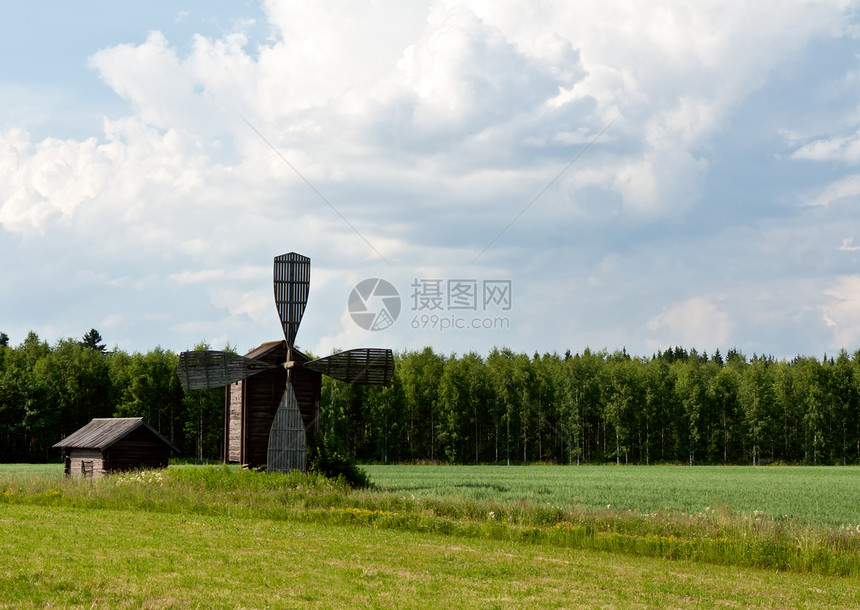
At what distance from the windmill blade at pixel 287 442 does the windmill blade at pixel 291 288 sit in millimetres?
2732

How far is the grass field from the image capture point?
422 inches

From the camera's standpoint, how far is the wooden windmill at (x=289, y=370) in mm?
26969

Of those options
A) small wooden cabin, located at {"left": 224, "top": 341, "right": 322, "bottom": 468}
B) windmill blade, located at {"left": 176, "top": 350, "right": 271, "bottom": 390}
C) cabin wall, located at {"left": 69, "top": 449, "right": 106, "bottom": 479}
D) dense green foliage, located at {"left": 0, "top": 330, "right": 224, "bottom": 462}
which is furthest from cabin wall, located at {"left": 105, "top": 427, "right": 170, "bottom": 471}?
dense green foliage, located at {"left": 0, "top": 330, "right": 224, "bottom": 462}

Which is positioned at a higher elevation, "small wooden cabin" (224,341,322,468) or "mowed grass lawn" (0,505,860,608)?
"small wooden cabin" (224,341,322,468)

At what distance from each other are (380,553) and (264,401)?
15042mm

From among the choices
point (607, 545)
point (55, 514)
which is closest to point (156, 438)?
point (55, 514)

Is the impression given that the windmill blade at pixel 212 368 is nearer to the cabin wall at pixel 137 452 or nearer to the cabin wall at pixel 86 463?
the cabin wall at pixel 137 452

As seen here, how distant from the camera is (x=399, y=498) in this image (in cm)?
2102

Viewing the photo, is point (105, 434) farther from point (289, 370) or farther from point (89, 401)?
point (89, 401)

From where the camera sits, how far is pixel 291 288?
28.7m

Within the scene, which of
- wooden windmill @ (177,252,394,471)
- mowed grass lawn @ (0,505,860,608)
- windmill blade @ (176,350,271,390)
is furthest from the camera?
windmill blade @ (176,350,271,390)

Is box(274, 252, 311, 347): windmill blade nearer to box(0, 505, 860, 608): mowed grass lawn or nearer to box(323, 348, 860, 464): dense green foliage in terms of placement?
box(0, 505, 860, 608): mowed grass lawn

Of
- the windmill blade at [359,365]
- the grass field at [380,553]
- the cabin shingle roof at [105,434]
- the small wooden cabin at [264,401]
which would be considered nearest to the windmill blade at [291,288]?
the small wooden cabin at [264,401]

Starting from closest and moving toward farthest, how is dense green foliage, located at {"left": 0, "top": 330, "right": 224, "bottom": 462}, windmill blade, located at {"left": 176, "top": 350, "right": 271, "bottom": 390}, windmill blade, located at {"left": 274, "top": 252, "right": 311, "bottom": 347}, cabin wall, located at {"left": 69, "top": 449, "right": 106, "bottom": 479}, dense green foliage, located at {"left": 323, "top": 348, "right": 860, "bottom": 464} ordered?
windmill blade, located at {"left": 176, "top": 350, "right": 271, "bottom": 390}, windmill blade, located at {"left": 274, "top": 252, "right": 311, "bottom": 347}, cabin wall, located at {"left": 69, "top": 449, "right": 106, "bottom": 479}, dense green foliage, located at {"left": 0, "top": 330, "right": 224, "bottom": 462}, dense green foliage, located at {"left": 323, "top": 348, "right": 860, "bottom": 464}
